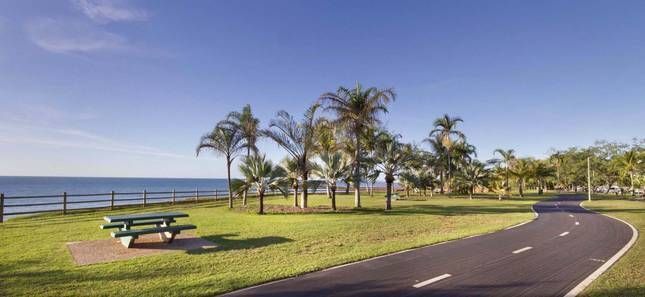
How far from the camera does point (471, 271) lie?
6871mm

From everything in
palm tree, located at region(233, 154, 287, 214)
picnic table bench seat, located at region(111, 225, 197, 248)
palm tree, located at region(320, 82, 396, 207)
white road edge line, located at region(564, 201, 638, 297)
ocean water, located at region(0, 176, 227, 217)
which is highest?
palm tree, located at region(320, 82, 396, 207)

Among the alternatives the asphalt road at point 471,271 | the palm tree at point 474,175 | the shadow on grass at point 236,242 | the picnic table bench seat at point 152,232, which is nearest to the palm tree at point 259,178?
A: the shadow on grass at point 236,242

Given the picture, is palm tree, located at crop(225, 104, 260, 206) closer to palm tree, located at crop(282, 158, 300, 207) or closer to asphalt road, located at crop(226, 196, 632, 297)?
palm tree, located at crop(282, 158, 300, 207)

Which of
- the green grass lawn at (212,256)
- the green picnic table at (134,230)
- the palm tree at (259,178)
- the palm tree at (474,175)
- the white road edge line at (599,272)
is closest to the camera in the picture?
the white road edge line at (599,272)

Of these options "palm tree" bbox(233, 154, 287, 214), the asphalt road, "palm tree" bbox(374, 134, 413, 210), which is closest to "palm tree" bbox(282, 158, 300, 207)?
"palm tree" bbox(233, 154, 287, 214)

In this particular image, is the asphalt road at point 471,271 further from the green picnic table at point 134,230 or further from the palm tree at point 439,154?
the palm tree at point 439,154

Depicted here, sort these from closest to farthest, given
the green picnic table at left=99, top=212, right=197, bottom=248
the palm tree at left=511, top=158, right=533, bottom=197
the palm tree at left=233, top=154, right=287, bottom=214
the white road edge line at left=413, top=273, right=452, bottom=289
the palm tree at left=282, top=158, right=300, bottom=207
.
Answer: the white road edge line at left=413, top=273, right=452, bottom=289 < the green picnic table at left=99, top=212, right=197, bottom=248 < the palm tree at left=233, top=154, right=287, bottom=214 < the palm tree at left=282, top=158, right=300, bottom=207 < the palm tree at left=511, top=158, right=533, bottom=197

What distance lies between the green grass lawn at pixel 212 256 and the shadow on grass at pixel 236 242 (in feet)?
0.09

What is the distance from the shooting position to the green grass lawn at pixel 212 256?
578 centimetres

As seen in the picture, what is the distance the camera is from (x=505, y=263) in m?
7.50

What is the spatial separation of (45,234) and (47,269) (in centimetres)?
552

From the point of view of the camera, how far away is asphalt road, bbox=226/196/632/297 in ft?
18.7

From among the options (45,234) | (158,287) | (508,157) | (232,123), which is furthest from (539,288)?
(508,157)

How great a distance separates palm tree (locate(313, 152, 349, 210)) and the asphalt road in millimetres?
9851
